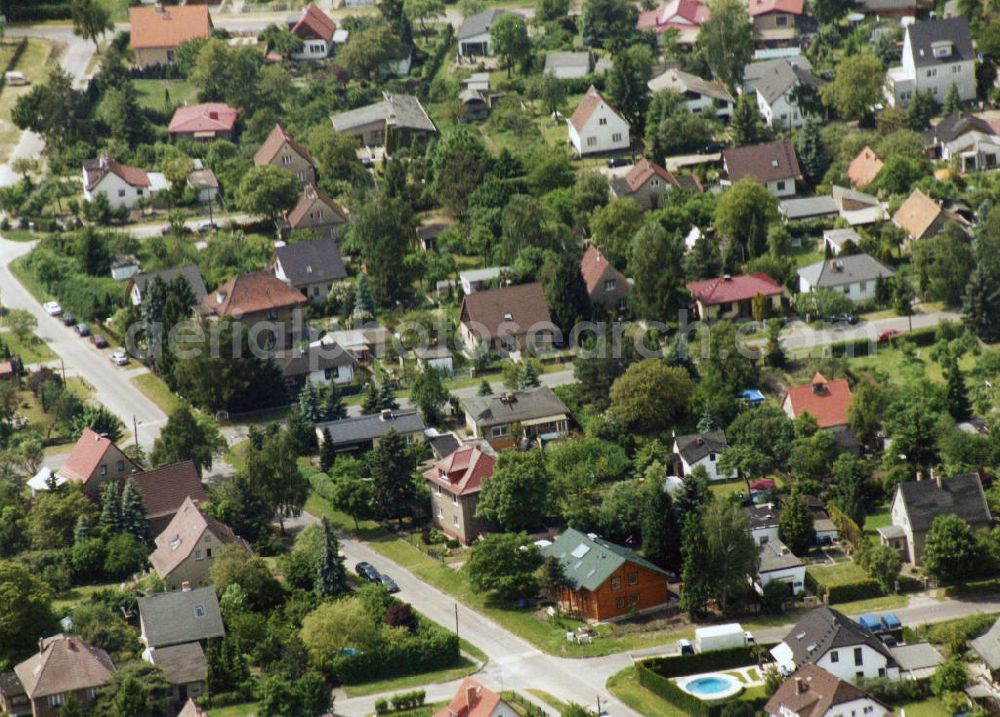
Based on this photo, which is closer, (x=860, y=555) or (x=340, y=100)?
(x=860, y=555)

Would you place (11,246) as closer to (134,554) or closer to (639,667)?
(134,554)

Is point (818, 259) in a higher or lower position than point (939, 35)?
lower

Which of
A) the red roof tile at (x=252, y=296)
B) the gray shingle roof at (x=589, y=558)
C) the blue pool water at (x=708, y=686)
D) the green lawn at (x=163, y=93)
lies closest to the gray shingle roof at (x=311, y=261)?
the red roof tile at (x=252, y=296)

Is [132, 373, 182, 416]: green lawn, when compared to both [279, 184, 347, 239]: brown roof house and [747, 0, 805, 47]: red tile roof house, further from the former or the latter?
[747, 0, 805, 47]: red tile roof house

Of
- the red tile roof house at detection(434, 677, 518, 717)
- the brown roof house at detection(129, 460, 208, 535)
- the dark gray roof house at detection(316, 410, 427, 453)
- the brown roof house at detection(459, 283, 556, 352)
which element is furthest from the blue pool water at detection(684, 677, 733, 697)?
the brown roof house at detection(459, 283, 556, 352)

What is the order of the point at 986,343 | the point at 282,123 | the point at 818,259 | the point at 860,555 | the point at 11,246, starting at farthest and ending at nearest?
the point at 282,123, the point at 11,246, the point at 818,259, the point at 986,343, the point at 860,555

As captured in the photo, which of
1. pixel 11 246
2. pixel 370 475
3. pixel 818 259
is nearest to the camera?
pixel 370 475

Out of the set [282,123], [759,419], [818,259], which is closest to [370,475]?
[759,419]
